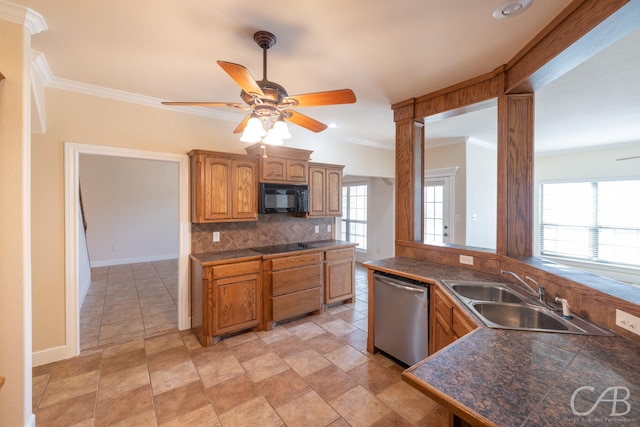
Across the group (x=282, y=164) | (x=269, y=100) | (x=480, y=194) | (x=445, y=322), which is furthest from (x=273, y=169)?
(x=480, y=194)

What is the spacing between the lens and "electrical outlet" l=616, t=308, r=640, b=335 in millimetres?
1191

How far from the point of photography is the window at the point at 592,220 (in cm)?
484

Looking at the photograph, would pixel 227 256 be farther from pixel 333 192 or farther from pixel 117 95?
pixel 117 95

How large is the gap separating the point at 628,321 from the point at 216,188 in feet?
10.7

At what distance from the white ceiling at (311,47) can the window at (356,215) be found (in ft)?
11.4

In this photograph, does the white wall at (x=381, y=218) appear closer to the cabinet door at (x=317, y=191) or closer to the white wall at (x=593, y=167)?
the cabinet door at (x=317, y=191)

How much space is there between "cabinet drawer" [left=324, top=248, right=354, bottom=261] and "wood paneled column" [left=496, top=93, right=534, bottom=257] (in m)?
1.99

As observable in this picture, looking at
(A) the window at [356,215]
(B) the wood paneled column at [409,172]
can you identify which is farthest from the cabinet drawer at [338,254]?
(A) the window at [356,215]

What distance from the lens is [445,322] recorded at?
74.7 inches

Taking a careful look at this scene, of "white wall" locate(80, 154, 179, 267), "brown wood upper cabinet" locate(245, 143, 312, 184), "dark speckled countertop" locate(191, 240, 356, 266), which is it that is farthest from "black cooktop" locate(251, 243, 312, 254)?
"white wall" locate(80, 154, 179, 267)

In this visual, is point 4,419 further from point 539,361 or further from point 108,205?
point 108,205

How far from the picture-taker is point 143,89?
9.12ft

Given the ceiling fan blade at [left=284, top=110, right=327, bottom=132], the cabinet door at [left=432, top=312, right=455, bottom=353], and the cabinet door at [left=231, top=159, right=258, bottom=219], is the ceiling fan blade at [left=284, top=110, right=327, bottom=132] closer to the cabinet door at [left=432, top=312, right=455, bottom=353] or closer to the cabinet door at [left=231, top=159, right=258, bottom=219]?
the cabinet door at [left=231, top=159, right=258, bottom=219]

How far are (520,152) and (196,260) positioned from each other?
332 cm
